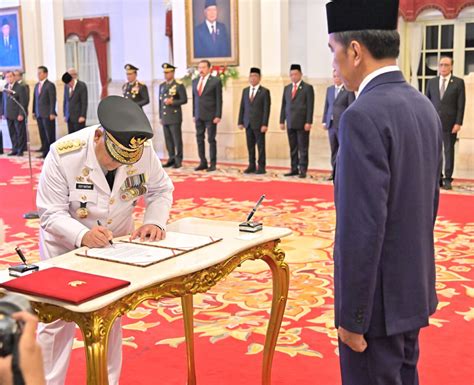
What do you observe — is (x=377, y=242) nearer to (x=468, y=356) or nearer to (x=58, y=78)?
(x=468, y=356)

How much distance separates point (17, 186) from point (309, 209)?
467 centimetres

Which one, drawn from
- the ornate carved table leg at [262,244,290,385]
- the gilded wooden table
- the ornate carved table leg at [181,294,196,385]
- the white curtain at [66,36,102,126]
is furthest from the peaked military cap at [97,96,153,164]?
the white curtain at [66,36,102,126]

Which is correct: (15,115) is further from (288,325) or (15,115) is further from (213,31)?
(288,325)

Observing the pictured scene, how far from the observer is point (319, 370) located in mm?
3740

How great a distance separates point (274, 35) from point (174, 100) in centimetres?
242

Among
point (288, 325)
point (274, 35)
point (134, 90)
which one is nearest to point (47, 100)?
point (134, 90)

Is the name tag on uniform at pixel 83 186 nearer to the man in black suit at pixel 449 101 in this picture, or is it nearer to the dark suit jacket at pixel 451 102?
the man in black suit at pixel 449 101

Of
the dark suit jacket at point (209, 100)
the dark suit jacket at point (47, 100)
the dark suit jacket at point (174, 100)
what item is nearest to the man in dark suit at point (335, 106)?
the dark suit jacket at point (209, 100)

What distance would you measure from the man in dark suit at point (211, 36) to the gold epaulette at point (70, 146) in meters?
10.3

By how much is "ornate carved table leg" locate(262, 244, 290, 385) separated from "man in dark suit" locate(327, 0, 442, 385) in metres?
1.00

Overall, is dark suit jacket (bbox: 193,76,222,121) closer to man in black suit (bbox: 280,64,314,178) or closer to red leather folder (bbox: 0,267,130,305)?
man in black suit (bbox: 280,64,314,178)

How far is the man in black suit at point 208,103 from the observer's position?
11656 millimetres

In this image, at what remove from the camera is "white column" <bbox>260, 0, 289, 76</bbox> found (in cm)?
1301

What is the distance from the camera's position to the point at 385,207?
2.03m
